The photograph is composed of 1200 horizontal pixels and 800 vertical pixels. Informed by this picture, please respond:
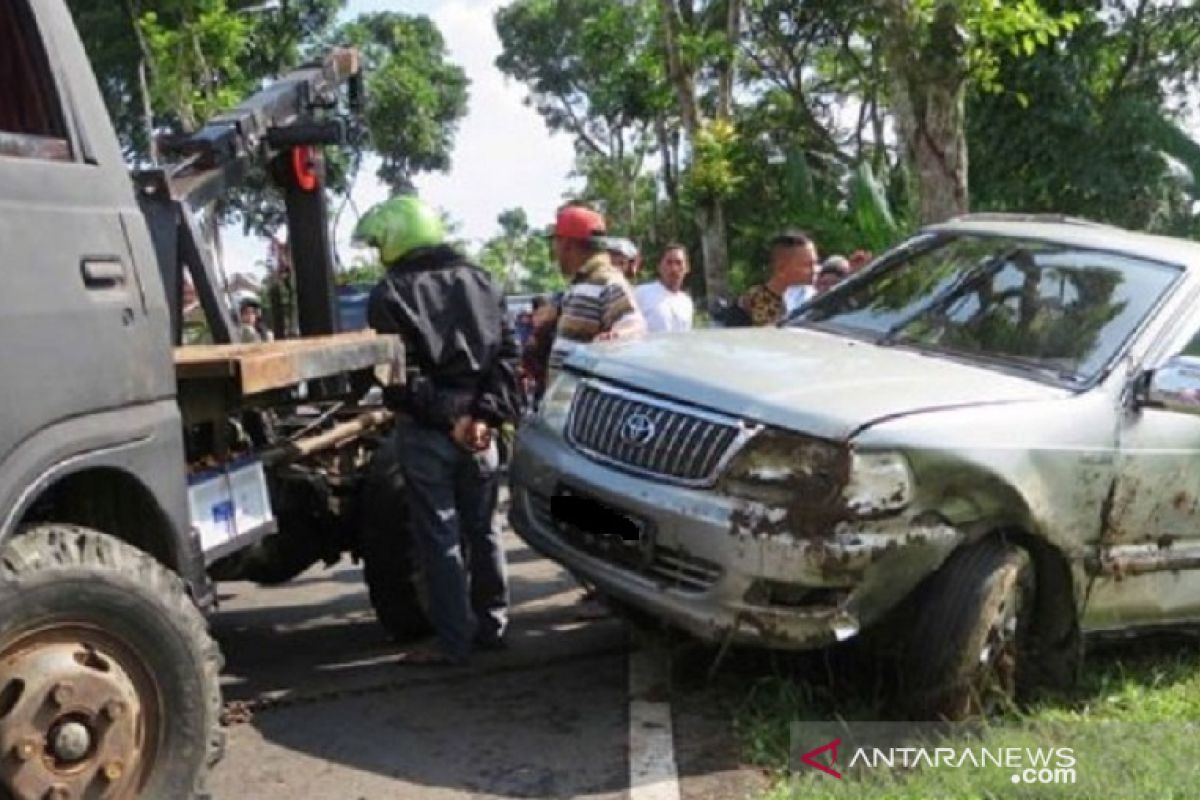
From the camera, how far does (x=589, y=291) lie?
21.1ft

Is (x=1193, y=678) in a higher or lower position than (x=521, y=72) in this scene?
lower

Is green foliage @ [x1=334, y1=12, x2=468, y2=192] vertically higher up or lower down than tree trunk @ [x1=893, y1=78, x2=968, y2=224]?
higher up

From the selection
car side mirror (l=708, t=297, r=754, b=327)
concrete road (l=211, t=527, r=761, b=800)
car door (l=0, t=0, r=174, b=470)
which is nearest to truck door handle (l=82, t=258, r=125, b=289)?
car door (l=0, t=0, r=174, b=470)

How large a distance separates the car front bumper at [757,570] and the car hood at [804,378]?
0.32 metres

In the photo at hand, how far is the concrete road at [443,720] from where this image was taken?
4.27 metres

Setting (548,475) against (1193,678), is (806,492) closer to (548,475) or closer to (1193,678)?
(548,475)

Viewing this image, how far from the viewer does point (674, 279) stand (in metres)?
8.16

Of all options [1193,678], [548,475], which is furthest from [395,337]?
[1193,678]

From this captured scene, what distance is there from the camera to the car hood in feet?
14.6

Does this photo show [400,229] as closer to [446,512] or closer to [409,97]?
[446,512]

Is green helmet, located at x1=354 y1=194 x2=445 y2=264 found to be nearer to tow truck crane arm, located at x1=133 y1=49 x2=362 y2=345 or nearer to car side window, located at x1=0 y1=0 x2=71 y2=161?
tow truck crane arm, located at x1=133 y1=49 x2=362 y2=345

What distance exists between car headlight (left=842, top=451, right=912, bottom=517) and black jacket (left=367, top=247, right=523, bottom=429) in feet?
5.04

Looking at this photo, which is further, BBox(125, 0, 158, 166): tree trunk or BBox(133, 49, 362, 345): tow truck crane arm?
BBox(125, 0, 158, 166): tree trunk

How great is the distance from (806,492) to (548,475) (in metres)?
1.11
